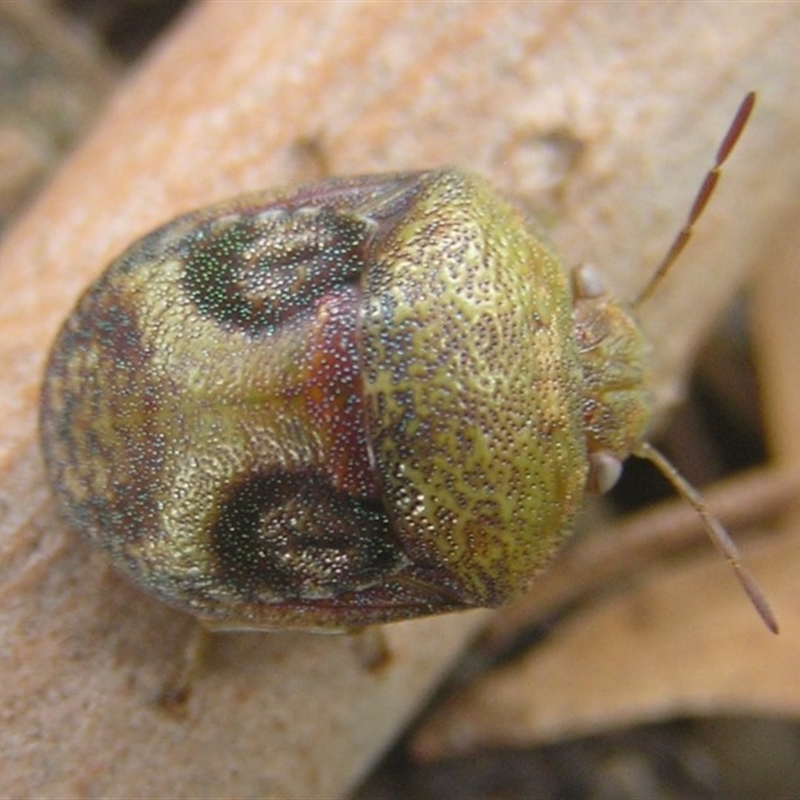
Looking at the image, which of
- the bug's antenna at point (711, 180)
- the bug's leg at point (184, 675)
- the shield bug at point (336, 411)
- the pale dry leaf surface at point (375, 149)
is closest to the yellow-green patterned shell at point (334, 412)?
the shield bug at point (336, 411)

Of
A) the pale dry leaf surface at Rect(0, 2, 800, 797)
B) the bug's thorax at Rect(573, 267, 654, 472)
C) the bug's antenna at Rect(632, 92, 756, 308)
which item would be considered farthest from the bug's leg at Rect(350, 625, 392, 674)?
the bug's antenna at Rect(632, 92, 756, 308)

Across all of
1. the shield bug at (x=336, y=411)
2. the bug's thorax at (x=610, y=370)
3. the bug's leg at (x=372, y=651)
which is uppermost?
the shield bug at (x=336, y=411)

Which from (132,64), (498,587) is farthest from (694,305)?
(132,64)

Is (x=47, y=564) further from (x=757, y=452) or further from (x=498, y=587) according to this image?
(x=757, y=452)

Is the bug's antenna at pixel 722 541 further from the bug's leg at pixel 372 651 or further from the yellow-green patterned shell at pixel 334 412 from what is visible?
the bug's leg at pixel 372 651

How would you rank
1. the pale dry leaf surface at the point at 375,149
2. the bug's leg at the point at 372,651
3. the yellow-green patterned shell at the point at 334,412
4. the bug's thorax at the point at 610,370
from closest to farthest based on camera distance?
the yellow-green patterned shell at the point at 334,412 < the bug's thorax at the point at 610,370 < the pale dry leaf surface at the point at 375,149 < the bug's leg at the point at 372,651

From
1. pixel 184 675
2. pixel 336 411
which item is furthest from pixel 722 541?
pixel 184 675
